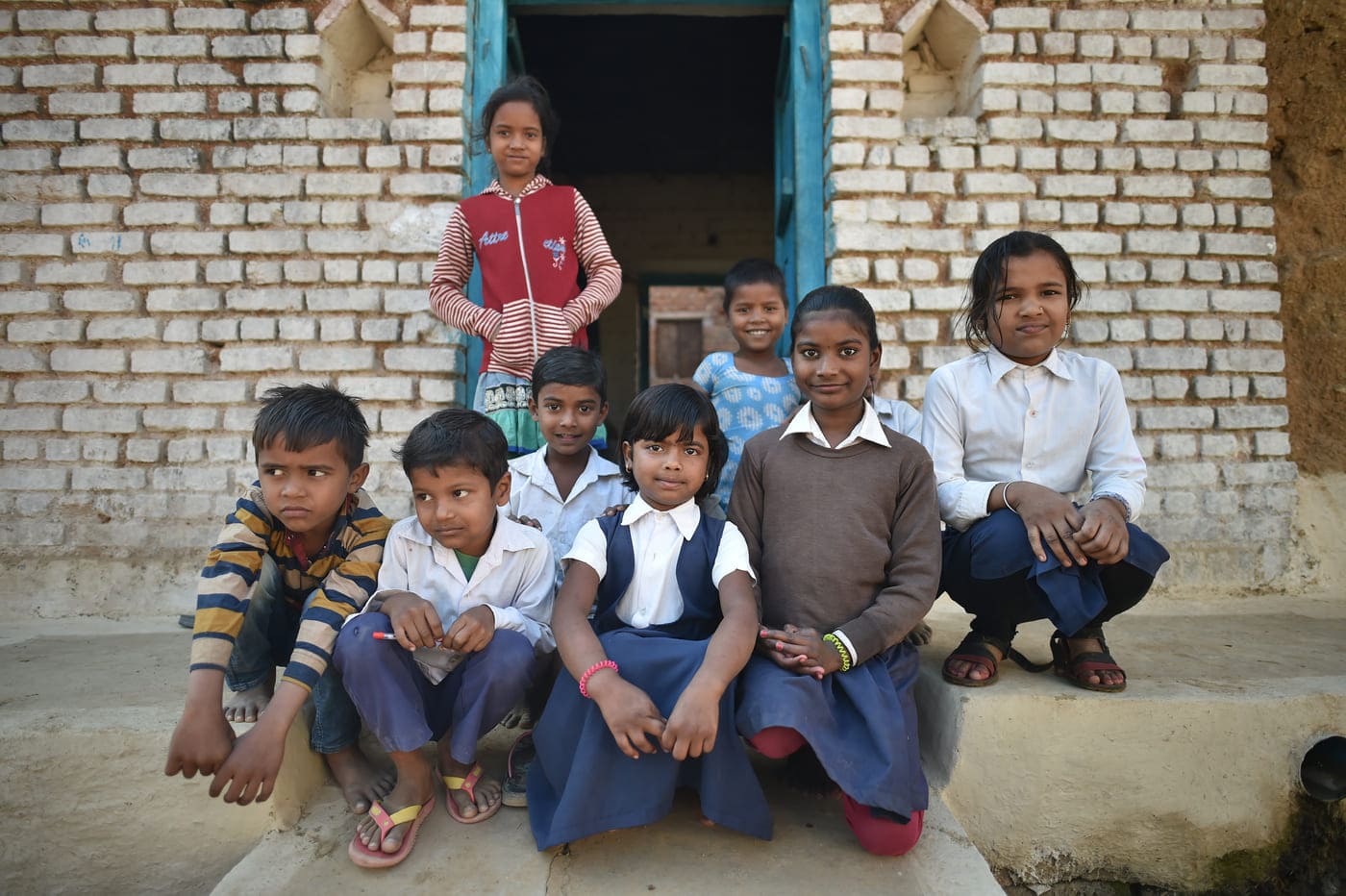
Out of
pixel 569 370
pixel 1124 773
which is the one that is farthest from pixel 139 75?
pixel 1124 773

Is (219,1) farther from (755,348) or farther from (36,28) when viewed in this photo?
(755,348)

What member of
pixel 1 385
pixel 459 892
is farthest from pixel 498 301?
Answer: pixel 1 385

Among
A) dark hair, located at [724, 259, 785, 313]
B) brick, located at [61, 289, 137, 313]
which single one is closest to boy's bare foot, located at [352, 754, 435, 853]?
dark hair, located at [724, 259, 785, 313]

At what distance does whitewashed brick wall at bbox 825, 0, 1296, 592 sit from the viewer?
3312 mm

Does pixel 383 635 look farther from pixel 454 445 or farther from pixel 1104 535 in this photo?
pixel 1104 535

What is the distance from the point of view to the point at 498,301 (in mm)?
2775

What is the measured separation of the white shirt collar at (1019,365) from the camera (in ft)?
6.89

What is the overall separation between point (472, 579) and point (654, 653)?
478 mm

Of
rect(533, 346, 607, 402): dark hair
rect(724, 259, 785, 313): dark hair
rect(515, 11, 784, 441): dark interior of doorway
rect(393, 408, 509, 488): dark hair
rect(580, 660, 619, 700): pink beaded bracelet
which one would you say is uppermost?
rect(515, 11, 784, 441): dark interior of doorway

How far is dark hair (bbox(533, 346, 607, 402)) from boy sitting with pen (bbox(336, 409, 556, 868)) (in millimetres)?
402

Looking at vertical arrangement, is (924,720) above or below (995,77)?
below

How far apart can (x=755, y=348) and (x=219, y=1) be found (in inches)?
112

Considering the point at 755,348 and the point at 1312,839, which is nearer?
the point at 1312,839

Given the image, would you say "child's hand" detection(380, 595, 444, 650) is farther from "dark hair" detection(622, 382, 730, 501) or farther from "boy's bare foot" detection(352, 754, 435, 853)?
"dark hair" detection(622, 382, 730, 501)
